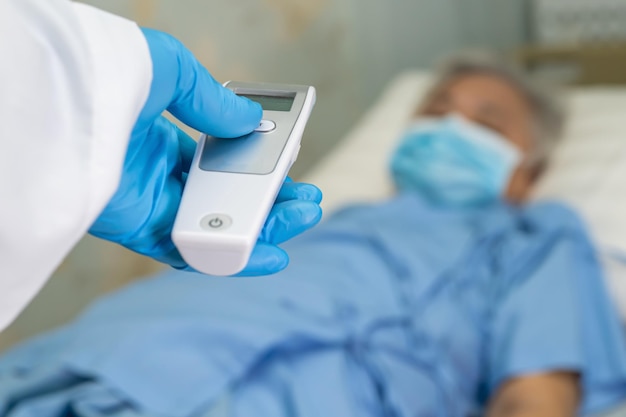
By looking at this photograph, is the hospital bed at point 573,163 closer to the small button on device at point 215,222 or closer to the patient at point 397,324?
the patient at point 397,324

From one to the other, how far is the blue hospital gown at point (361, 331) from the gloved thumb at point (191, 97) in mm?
401

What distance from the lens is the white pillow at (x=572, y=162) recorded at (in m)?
1.31

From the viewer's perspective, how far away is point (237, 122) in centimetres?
53

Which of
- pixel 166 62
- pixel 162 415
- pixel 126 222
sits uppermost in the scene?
pixel 166 62

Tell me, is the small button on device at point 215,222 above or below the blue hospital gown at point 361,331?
above

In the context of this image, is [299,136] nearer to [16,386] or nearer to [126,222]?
[126,222]

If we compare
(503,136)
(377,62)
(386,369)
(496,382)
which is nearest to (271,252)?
(386,369)

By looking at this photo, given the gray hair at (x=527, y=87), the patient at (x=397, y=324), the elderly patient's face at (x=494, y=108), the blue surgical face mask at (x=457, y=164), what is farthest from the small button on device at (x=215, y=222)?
the gray hair at (x=527, y=87)

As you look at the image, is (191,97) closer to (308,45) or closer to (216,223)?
(216,223)

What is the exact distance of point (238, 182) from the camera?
0.50 metres

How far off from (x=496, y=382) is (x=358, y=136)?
0.77 metres

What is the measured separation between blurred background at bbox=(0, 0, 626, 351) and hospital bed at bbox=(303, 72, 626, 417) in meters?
0.06

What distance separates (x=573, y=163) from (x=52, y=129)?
49.9 inches

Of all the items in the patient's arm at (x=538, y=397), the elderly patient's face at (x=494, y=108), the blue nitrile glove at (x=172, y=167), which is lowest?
the patient's arm at (x=538, y=397)
